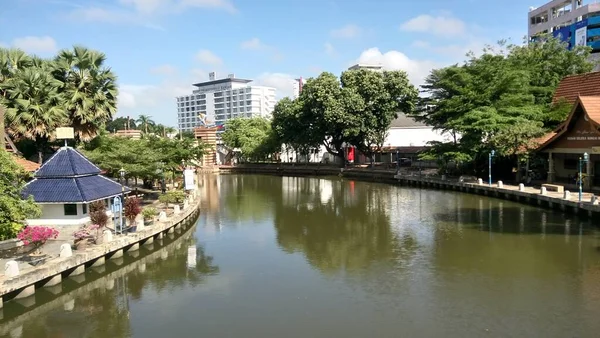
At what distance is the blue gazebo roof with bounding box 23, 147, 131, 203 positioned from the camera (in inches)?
898

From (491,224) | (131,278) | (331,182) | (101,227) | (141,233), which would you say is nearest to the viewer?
(131,278)

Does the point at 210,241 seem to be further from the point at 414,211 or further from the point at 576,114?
the point at 576,114

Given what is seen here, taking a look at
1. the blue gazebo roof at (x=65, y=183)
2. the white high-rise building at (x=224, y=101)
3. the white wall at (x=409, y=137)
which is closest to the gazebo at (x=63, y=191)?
the blue gazebo roof at (x=65, y=183)

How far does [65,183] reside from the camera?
2330 centimetres

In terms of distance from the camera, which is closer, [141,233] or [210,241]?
[141,233]

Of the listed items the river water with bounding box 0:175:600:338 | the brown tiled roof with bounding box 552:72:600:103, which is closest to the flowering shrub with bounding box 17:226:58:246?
the river water with bounding box 0:175:600:338

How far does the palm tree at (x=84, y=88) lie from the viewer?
105 feet

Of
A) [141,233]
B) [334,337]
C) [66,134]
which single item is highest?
[66,134]

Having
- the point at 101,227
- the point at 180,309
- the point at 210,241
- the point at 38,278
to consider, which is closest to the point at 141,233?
the point at 101,227

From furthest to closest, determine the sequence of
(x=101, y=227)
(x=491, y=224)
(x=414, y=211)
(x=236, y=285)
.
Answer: (x=414, y=211)
(x=491, y=224)
(x=101, y=227)
(x=236, y=285)

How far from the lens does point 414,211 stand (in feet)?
104

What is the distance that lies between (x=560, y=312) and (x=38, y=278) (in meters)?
15.8

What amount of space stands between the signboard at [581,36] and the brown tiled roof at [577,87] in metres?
28.9

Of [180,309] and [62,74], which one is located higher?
[62,74]
